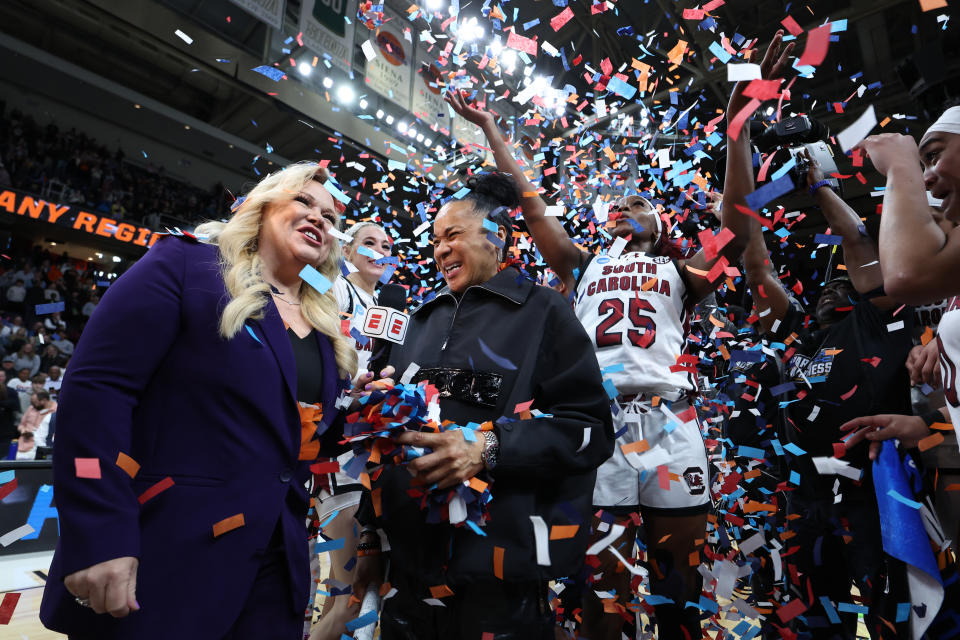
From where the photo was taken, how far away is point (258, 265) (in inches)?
53.1

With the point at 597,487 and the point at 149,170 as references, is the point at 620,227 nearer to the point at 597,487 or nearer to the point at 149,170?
the point at 597,487

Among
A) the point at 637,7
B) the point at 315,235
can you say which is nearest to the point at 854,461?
the point at 315,235

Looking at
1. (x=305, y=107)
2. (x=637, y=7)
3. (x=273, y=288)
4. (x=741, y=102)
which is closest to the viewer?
(x=273, y=288)

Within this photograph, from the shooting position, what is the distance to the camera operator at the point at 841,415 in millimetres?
2094

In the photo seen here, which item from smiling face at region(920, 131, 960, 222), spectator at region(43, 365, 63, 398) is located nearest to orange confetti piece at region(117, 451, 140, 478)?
smiling face at region(920, 131, 960, 222)

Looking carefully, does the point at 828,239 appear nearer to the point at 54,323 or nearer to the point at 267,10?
the point at 267,10

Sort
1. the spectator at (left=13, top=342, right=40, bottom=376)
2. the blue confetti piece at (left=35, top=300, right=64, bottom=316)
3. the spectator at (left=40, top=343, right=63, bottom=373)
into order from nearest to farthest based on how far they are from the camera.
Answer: the blue confetti piece at (left=35, top=300, right=64, bottom=316)
the spectator at (left=13, top=342, right=40, bottom=376)
the spectator at (left=40, top=343, right=63, bottom=373)

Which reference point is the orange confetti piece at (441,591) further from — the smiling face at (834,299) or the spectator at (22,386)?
the spectator at (22,386)

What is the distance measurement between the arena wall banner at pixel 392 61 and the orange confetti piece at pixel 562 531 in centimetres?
827

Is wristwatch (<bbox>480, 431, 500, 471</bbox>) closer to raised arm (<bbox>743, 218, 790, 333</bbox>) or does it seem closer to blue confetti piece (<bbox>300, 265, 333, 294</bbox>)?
blue confetti piece (<bbox>300, 265, 333, 294</bbox>)

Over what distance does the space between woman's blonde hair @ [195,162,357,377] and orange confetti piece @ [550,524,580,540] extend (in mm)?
641

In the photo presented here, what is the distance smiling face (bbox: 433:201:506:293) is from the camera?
5.42 ft

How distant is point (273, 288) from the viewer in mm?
1367

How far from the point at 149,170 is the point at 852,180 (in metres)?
16.2
